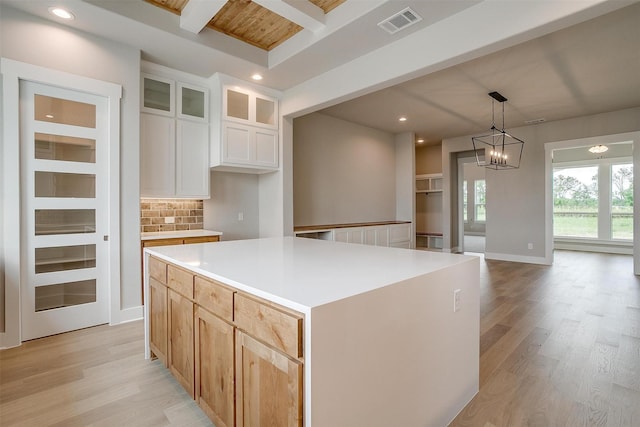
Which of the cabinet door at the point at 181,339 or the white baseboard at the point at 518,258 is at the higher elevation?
the cabinet door at the point at 181,339

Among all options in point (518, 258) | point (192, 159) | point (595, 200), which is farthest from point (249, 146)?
point (595, 200)

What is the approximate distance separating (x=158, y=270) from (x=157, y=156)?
6.49 ft

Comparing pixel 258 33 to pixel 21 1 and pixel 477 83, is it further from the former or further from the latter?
pixel 477 83

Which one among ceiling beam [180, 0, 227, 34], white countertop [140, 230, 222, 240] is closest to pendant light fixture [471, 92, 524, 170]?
ceiling beam [180, 0, 227, 34]

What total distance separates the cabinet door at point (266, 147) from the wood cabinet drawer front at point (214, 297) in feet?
9.28

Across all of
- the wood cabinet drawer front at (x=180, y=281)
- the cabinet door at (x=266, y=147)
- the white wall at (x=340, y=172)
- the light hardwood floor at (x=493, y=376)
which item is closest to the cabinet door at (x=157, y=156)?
the cabinet door at (x=266, y=147)

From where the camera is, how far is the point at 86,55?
293 cm

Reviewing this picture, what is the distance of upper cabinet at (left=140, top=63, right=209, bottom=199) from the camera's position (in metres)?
3.53

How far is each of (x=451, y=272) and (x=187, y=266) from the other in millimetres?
1395

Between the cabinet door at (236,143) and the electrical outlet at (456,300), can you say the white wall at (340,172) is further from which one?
the electrical outlet at (456,300)

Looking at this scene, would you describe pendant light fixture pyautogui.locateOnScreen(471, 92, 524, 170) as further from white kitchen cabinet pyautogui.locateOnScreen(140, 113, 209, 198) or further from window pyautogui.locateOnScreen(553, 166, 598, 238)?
white kitchen cabinet pyautogui.locateOnScreen(140, 113, 209, 198)

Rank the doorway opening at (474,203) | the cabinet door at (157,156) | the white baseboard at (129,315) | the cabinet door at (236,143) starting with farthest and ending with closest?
1. the doorway opening at (474,203)
2. the cabinet door at (236,143)
3. the cabinet door at (157,156)
4. the white baseboard at (129,315)

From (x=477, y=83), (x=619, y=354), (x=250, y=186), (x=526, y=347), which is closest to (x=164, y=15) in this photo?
(x=250, y=186)

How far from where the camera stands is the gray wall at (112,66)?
8.63 feet
